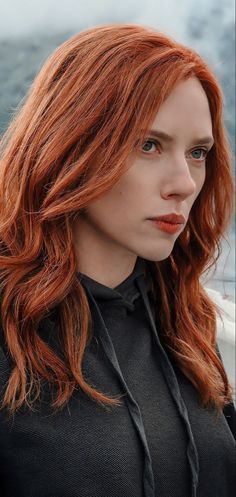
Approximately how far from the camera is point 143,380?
1046 millimetres

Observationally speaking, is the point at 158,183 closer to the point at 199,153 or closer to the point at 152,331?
the point at 199,153

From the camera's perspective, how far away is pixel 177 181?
3.21 ft

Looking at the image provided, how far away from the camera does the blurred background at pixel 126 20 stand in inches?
70.1

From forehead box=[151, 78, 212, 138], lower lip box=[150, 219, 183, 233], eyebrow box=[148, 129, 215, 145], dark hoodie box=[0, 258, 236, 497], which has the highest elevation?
forehead box=[151, 78, 212, 138]

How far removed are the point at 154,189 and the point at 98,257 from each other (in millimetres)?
→ 141

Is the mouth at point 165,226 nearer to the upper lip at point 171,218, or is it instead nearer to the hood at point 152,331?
the upper lip at point 171,218

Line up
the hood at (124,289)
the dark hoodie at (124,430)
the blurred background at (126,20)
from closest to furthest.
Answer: the dark hoodie at (124,430), the hood at (124,289), the blurred background at (126,20)

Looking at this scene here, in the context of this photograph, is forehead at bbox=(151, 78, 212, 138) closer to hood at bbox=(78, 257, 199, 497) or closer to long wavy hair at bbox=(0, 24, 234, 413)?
long wavy hair at bbox=(0, 24, 234, 413)

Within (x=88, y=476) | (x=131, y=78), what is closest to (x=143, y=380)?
(x=88, y=476)

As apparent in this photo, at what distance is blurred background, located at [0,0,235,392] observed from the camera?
1781 mm

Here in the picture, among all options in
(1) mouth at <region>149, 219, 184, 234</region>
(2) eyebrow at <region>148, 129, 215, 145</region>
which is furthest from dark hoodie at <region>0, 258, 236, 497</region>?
(2) eyebrow at <region>148, 129, 215, 145</region>

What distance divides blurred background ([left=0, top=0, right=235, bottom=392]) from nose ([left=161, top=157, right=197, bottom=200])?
608 millimetres

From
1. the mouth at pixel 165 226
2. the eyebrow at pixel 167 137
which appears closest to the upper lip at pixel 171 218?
the mouth at pixel 165 226

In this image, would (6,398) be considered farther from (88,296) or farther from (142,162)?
(142,162)
